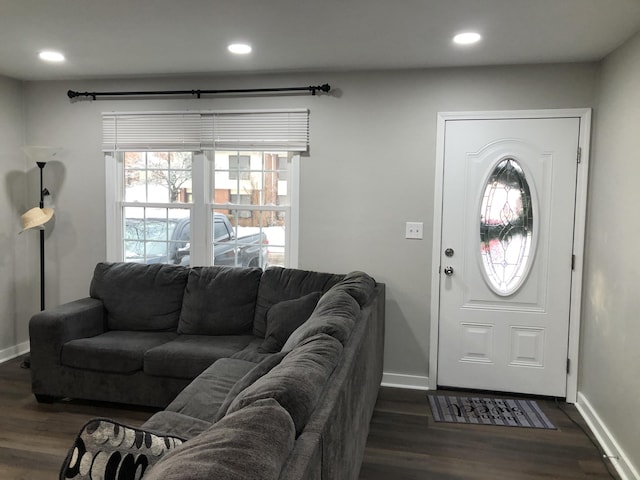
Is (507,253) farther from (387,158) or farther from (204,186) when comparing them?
(204,186)

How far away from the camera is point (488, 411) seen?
3.46m

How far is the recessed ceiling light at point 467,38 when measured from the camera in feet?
9.65

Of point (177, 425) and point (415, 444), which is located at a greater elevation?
point (177, 425)

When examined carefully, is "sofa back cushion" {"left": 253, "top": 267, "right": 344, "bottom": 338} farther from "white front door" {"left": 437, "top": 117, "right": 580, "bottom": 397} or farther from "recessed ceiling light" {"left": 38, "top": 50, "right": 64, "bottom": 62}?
"recessed ceiling light" {"left": 38, "top": 50, "right": 64, "bottom": 62}

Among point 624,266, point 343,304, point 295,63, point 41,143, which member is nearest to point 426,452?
point 343,304

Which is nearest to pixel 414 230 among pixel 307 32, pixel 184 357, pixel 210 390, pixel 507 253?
pixel 507 253

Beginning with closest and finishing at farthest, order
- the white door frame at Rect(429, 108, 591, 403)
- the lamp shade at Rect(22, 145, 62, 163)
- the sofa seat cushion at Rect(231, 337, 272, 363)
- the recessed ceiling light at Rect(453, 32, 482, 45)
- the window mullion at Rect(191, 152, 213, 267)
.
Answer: the recessed ceiling light at Rect(453, 32, 482, 45) < the sofa seat cushion at Rect(231, 337, 272, 363) < the white door frame at Rect(429, 108, 591, 403) < the lamp shade at Rect(22, 145, 62, 163) < the window mullion at Rect(191, 152, 213, 267)

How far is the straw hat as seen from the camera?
4.15 m

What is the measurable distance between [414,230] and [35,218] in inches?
121

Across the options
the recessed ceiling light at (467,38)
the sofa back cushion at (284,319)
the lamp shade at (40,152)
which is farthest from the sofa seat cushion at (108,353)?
the recessed ceiling light at (467,38)

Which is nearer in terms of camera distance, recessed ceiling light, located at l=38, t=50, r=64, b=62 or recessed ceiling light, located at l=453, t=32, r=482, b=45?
recessed ceiling light, located at l=453, t=32, r=482, b=45

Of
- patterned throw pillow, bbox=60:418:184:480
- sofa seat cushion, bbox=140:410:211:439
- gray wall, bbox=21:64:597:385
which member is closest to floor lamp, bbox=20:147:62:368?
gray wall, bbox=21:64:597:385

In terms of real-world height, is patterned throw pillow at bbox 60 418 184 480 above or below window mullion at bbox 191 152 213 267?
below

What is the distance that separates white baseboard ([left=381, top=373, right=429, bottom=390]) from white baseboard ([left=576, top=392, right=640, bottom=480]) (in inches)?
42.0
